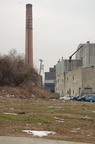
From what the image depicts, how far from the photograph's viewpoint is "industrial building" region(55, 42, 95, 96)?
6456 cm

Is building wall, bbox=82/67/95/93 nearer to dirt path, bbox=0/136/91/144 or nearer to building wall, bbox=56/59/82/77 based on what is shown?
building wall, bbox=56/59/82/77

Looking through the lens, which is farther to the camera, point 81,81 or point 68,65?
point 68,65

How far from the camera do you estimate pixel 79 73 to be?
66.9 meters

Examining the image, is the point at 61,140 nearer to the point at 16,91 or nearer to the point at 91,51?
the point at 16,91

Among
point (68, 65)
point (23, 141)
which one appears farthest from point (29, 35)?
point (23, 141)

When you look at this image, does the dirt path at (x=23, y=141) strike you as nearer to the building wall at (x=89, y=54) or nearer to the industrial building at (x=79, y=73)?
the industrial building at (x=79, y=73)

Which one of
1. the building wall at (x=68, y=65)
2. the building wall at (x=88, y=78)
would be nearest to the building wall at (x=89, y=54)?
the building wall at (x=68, y=65)

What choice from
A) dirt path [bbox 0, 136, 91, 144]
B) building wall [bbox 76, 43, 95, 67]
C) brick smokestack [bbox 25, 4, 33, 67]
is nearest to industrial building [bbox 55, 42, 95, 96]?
building wall [bbox 76, 43, 95, 67]

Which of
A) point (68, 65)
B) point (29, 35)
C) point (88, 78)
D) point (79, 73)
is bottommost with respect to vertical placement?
point (88, 78)

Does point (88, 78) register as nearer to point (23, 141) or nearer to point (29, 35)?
point (29, 35)

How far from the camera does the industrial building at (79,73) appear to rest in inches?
2542

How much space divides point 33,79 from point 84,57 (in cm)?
3705

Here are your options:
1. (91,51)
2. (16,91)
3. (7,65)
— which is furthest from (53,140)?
(91,51)

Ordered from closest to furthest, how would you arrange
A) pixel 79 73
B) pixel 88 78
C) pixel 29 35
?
pixel 88 78 < pixel 79 73 < pixel 29 35
